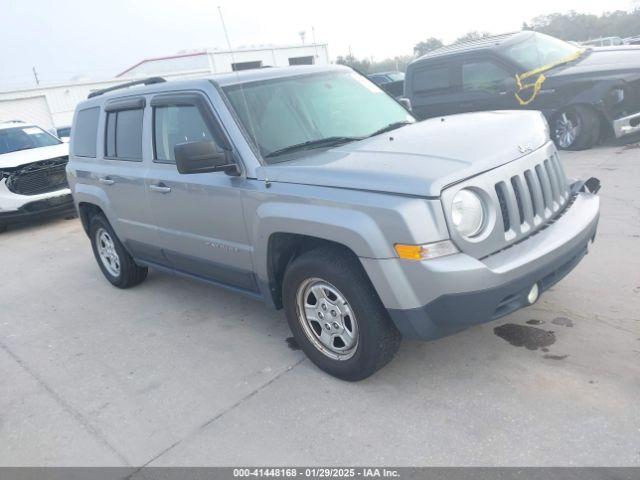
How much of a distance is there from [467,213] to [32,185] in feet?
27.4

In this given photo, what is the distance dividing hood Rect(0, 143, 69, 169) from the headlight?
27.2 feet

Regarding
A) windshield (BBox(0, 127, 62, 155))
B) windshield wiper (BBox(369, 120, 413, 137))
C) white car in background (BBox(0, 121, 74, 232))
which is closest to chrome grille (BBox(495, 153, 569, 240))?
windshield wiper (BBox(369, 120, 413, 137))

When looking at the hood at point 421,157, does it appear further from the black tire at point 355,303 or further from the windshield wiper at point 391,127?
the black tire at point 355,303

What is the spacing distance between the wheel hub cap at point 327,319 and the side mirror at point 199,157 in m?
0.92

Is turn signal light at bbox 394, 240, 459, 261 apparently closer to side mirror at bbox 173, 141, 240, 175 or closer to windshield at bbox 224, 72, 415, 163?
windshield at bbox 224, 72, 415, 163

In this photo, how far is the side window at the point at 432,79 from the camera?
32.3ft

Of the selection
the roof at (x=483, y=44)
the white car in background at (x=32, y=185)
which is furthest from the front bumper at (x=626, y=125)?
the white car in background at (x=32, y=185)

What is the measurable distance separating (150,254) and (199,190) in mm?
1249

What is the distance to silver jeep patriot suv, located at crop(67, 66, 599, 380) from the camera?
284 centimetres

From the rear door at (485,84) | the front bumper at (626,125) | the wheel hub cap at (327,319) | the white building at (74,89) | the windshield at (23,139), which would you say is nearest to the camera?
the wheel hub cap at (327,319)

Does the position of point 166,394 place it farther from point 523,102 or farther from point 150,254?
point 523,102

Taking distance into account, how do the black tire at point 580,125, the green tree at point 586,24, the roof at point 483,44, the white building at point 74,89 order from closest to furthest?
1. the black tire at point 580,125
2. the roof at point 483,44
3. the white building at point 74,89
4. the green tree at point 586,24

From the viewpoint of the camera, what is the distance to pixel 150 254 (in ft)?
16.1
